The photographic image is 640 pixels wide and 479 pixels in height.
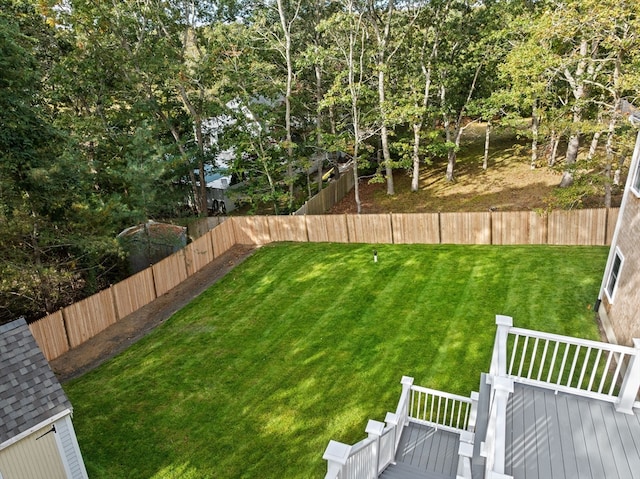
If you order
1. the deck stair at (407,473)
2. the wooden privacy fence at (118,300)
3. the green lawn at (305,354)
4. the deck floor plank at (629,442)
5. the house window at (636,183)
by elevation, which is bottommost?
the green lawn at (305,354)

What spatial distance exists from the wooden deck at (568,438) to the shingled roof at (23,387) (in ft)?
26.1

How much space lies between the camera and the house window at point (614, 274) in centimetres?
1081

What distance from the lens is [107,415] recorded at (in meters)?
10.9

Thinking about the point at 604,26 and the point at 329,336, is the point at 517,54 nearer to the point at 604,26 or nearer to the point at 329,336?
the point at 604,26

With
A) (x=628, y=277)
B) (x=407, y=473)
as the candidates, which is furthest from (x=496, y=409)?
(x=628, y=277)

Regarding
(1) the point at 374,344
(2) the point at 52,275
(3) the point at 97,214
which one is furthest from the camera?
(3) the point at 97,214

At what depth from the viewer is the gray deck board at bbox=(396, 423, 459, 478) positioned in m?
7.62

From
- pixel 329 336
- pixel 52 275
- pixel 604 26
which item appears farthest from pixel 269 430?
pixel 604 26

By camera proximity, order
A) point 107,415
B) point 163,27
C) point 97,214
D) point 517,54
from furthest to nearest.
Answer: point 163,27 → point 517,54 → point 97,214 → point 107,415

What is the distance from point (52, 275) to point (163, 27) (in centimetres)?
1456

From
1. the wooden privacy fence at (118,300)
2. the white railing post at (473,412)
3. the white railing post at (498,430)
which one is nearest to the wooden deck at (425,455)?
the white railing post at (473,412)

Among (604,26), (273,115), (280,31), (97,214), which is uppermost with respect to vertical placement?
(280,31)

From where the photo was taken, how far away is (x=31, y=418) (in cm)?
794

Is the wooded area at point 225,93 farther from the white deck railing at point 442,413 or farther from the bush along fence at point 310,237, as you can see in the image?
the white deck railing at point 442,413
